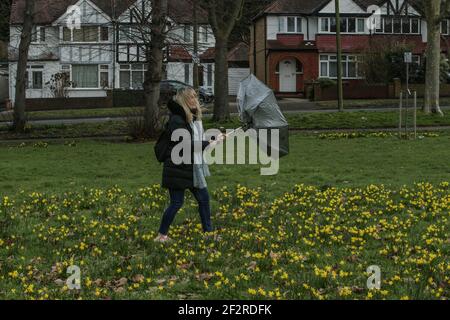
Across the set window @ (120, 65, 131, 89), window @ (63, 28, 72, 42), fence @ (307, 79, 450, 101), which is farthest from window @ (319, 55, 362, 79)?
window @ (63, 28, 72, 42)

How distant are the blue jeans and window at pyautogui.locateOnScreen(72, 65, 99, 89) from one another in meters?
48.0

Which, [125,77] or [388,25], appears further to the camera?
[125,77]

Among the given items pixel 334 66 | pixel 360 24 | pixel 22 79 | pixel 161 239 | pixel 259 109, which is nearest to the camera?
pixel 161 239

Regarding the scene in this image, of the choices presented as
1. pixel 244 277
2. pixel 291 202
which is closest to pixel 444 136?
pixel 291 202

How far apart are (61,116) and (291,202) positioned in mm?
27632

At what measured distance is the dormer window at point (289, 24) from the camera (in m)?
54.6

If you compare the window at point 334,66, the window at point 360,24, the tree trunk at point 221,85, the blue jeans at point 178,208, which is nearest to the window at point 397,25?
the window at point 360,24

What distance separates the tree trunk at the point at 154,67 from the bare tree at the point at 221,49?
5088 mm

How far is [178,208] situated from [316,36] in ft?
155

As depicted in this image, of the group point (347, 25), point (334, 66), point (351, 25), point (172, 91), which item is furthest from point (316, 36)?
point (172, 91)

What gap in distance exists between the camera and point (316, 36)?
5459 centimetres

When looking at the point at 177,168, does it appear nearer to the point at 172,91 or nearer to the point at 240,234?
the point at 240,234

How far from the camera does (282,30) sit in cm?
5472

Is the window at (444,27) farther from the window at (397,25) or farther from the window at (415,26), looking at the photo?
the window at (397,25)
